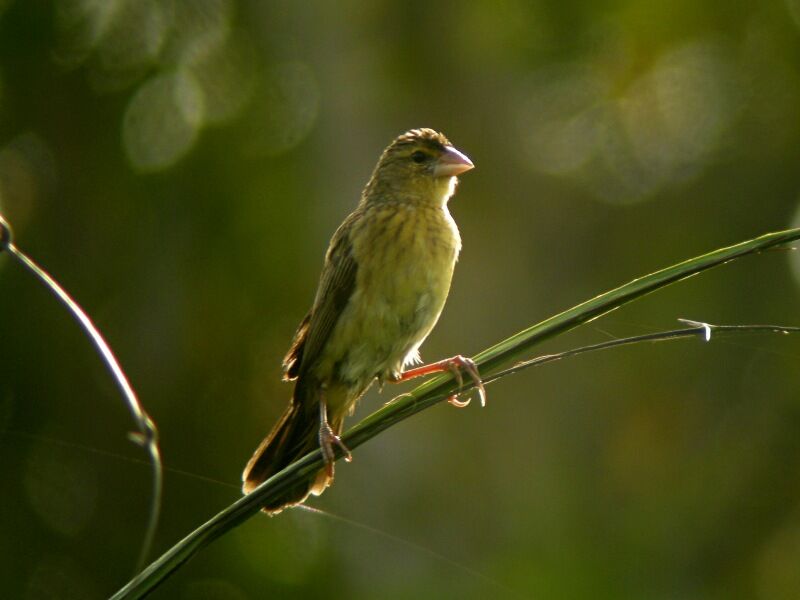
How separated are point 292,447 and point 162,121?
5814mm

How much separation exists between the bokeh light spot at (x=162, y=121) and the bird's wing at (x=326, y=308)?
16.9 feet

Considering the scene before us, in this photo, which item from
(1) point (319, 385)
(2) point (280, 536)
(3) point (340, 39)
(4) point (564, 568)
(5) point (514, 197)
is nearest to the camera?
(1) point (319, 385)

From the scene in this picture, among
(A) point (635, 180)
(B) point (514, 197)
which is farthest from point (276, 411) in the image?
(A) point (635, 180)

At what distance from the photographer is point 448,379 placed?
2434 mm

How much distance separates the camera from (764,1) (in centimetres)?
1100

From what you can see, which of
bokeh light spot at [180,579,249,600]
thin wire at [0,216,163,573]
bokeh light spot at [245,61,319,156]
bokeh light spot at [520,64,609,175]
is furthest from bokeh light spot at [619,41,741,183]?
thin wire at [0,216,163,573]

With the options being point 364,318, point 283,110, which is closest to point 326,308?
point 364,318

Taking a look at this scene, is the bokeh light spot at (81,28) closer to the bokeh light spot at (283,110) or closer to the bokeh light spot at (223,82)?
the bokeh light spot at (223,82)

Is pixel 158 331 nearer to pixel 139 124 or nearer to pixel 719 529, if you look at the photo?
pixel 139 124

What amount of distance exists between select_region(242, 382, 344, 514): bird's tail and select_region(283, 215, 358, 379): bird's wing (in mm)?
143

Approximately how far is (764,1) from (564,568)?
568 cm

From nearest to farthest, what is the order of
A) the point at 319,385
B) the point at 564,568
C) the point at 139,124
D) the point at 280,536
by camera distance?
1. the point at 319,385
2. the point at 280,536
3. the point at 564,568
4. the point at 139,124

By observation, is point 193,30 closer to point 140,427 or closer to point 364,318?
point 364,318

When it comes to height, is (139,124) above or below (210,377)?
above
